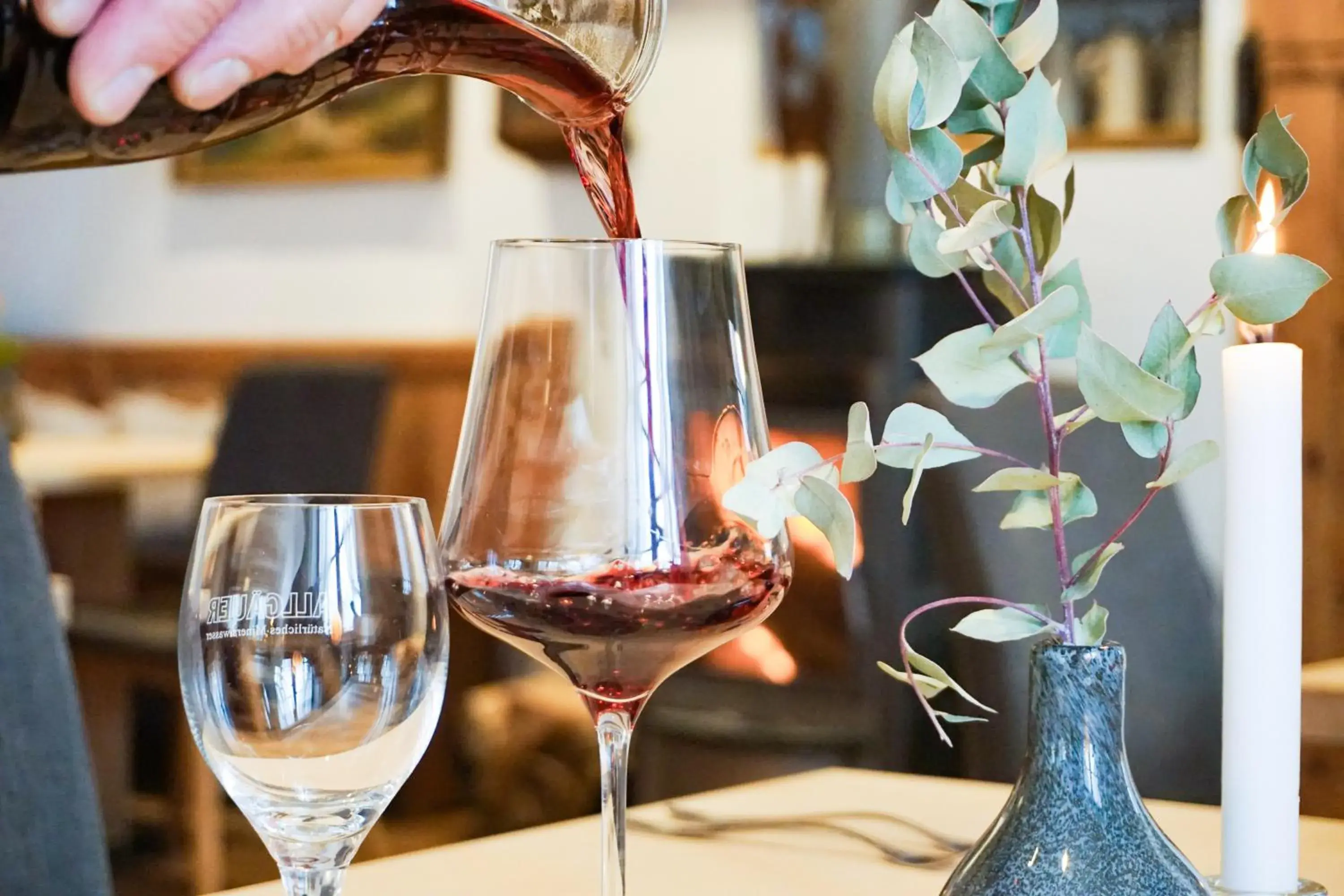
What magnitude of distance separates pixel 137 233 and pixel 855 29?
1.94 m

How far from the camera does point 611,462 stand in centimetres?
59

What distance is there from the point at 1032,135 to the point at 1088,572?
0.13 m

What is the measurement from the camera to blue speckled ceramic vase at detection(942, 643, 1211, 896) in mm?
514

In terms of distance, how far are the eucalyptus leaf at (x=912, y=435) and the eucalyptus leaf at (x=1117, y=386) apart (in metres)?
0.04

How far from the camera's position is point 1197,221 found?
302 centimetres

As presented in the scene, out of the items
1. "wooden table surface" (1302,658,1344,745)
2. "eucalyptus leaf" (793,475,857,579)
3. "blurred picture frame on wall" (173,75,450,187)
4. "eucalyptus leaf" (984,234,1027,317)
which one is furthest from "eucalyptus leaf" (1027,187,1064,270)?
"blurred picture frame on wall" (173,75,450,187)

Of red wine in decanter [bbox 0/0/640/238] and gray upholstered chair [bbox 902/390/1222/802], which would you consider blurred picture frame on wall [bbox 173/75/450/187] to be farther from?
red wine in decanter [bbox 0/0/640/238]

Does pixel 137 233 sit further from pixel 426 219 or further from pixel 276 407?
pixel 276 407

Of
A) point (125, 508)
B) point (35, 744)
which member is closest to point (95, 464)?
point (125, 508)

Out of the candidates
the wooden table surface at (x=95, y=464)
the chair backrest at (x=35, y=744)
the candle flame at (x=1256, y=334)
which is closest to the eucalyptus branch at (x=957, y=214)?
the candle flame at (x=1256, y=334)

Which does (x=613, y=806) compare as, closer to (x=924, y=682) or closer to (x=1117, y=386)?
(x=924, y=682)

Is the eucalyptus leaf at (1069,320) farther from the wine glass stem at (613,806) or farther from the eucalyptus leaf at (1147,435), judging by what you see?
the wine glass stem at (613,806)

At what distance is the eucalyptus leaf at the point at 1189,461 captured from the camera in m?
0.49

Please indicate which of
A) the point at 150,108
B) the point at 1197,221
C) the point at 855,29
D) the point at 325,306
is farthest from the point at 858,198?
the point at 150,108
